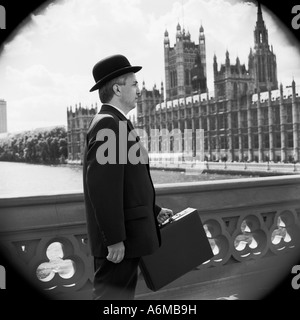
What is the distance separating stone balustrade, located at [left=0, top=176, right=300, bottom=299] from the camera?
2252mm

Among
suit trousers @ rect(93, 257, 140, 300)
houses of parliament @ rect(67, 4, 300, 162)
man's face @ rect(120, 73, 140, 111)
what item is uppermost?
houses of parliament @ rect(67, 4, 300, 162)

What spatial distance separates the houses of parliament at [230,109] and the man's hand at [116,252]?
145 ft

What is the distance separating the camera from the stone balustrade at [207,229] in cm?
225

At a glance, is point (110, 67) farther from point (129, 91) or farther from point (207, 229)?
point (207, 229)

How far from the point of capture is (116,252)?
1697 mm

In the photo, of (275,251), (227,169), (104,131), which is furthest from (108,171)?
(227,169)

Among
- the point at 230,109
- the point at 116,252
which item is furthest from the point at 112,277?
the point at 230,109

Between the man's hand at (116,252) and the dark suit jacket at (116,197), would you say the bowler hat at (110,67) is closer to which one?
the dark suit jacket at (116,197)

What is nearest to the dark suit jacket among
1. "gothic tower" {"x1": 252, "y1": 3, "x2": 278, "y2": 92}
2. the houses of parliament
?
"gothic tower" {"x1": 252, "y1": 3, "x2": 278, "y2": 92}

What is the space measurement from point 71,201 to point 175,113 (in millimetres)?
51606

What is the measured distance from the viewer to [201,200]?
8.90 feet

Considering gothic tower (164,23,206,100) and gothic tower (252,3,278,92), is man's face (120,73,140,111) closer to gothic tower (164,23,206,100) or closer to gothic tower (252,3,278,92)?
gothic tower (252,3,278,92)

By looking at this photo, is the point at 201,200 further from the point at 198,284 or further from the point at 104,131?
the point at 104,131

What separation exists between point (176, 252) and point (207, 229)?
92cm
